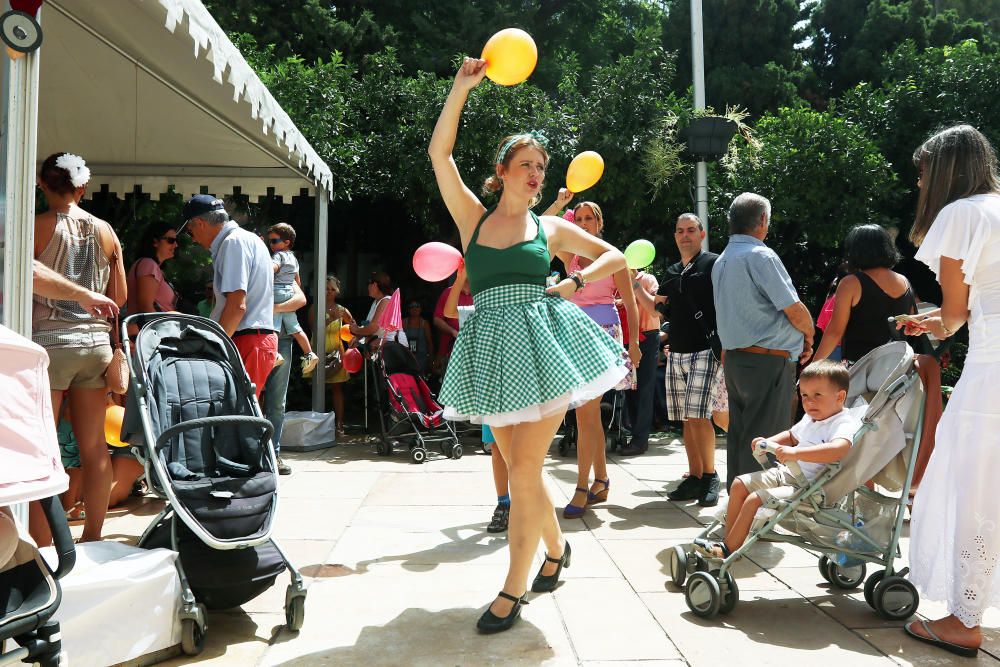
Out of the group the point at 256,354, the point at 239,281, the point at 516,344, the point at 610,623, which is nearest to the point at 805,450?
the point at 610,623

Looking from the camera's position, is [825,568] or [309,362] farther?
[309,362]

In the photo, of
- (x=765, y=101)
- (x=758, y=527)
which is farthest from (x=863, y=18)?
(x=758, y=527)

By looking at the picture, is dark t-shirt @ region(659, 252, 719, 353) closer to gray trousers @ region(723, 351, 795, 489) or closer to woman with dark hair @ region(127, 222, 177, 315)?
gray trousers @ region(723, 351, 795, 489)

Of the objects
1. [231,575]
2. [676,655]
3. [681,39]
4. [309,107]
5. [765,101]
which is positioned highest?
[681,39]

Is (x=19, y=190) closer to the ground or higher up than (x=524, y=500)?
higher up

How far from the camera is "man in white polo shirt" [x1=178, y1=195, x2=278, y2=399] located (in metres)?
5.32

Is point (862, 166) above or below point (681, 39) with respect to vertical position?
below

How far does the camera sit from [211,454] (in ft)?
11.1

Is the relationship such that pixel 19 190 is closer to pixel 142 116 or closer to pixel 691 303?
pixel 691 303

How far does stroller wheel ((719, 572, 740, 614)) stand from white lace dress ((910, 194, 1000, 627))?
26.5 inches

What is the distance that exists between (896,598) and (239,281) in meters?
4.07

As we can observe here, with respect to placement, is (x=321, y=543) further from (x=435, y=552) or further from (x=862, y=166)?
(x=862, y=166)

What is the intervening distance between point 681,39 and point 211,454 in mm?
16018

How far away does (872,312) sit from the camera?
459cm
